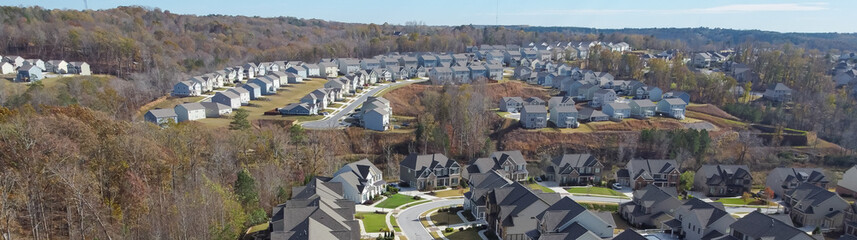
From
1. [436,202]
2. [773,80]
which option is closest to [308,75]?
[436,202]

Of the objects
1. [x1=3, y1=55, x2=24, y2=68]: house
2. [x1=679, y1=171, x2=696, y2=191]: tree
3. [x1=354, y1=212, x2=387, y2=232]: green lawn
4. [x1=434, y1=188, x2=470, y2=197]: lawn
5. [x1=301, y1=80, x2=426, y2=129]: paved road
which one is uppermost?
[x1=3, y1=55, x2=24, y2=68]: house

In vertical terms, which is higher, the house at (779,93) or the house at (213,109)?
the house at (779,93)

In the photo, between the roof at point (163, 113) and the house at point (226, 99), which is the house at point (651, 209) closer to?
the roof at point (163, 113)

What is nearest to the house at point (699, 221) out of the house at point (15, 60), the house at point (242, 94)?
the house at point (242, 94)

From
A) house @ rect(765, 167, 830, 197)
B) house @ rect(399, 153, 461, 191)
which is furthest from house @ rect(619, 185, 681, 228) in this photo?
house @ rect(399, 153, 461, 191)

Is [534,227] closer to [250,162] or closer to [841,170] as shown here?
[250,162]

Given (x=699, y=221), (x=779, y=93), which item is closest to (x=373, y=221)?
(x=699, y=221)

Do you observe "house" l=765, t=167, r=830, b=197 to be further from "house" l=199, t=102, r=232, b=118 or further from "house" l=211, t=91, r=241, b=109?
"house" l=211, t=91, r=241, b=109
